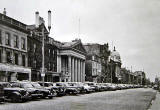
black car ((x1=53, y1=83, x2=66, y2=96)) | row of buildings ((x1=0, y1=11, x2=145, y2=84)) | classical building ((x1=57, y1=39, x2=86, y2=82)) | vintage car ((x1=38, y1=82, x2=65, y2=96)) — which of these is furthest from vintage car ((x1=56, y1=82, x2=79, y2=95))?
classical building ((x1=57, y1=39, x2=86, y2=82))

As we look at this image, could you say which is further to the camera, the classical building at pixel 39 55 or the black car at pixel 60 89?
the classical building at pixel 39 55

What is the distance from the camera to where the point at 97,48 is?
335ft

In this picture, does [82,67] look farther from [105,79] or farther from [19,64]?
[19,64]

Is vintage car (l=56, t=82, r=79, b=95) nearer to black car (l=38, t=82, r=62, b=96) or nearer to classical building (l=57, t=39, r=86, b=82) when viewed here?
black car (l=38, t=82, r=62, b=96)

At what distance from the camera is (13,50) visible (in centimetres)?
4228

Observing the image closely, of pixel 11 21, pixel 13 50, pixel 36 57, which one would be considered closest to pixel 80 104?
pixel 13 50

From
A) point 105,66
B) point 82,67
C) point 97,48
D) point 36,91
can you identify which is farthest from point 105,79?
point 36,91

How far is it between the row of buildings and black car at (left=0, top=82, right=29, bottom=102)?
1096 centimetres

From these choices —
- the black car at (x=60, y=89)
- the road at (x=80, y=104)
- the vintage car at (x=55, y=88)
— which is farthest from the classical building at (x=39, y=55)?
the road at (x=80, y=104)

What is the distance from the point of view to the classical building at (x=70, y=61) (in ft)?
218

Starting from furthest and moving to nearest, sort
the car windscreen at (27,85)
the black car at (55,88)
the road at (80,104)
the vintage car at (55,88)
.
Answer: the vintage car at (55,88), the black car at (55,88), the car windscreen at (27,85), the road at (80,104)

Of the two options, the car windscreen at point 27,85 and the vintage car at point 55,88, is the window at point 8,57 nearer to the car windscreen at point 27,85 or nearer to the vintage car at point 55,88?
the vintage car at point 55,88

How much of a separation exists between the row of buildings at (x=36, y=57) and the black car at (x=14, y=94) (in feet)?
35.9

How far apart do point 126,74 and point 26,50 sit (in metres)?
127
